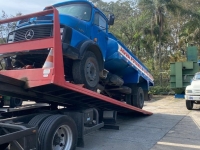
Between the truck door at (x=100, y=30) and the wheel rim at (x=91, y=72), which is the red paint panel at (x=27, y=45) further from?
the truck door at (x=100, y=30)

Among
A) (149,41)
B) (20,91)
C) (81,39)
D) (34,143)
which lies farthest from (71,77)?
(149,41)

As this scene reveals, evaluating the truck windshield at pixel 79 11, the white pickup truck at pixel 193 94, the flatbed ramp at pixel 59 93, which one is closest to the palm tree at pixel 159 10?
the white pickup truck at pixel 193 94

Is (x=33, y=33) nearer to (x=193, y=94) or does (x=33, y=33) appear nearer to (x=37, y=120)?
(x=37, y=120)

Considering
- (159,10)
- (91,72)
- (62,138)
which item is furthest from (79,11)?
(159,10)

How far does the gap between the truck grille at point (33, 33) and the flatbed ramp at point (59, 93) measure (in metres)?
1.06

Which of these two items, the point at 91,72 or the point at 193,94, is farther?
→ the point at 193,94

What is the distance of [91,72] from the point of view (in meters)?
5.97

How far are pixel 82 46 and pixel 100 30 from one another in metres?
1.52

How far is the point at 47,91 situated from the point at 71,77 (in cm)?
92

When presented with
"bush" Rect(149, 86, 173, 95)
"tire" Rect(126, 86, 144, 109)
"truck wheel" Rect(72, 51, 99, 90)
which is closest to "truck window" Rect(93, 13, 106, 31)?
"truck wheel" Rect(72, 51, 99, 90)

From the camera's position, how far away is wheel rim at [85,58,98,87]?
227 inches

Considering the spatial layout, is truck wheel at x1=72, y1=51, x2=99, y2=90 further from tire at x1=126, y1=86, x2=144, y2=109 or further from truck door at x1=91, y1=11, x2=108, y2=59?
tire at x1=126, y1=86, x2=144, y2=109

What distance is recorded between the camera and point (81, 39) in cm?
564

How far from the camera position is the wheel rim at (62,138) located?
15.4ft
